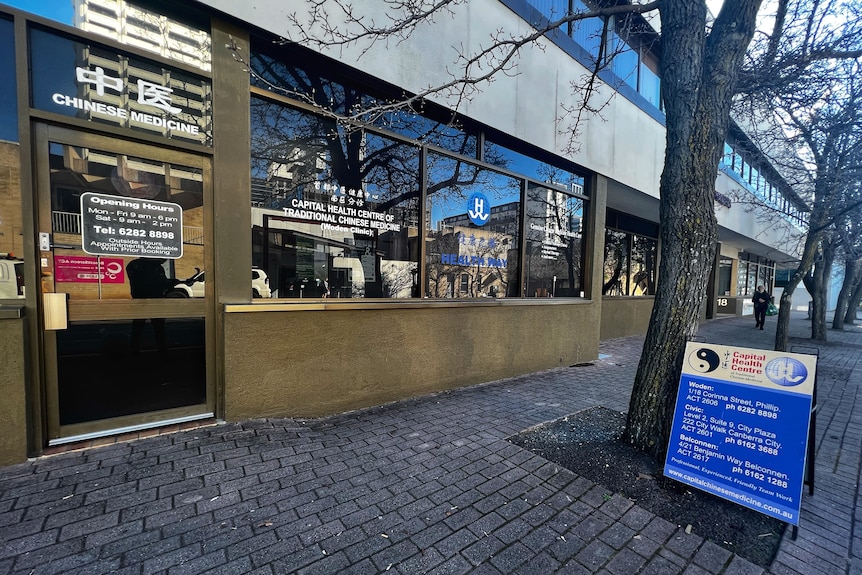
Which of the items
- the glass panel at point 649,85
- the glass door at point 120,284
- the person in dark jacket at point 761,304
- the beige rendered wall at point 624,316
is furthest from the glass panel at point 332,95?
the person in dark jacket at point 761,304

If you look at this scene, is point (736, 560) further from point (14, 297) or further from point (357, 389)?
point (14, 297)

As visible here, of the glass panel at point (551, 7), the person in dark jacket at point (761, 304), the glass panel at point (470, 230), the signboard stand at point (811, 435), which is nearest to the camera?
the signboard stand at point (811, 435)

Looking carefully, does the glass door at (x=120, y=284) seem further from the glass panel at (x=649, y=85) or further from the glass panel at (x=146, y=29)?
the glass panel at (x=649, y=85)

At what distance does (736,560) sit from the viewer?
221cm

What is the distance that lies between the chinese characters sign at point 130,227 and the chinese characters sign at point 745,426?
4.71 m

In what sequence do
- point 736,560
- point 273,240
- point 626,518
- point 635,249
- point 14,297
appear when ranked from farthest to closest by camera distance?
point 635,249
point 273,240
point 14,297
point 626,518
point 736,560

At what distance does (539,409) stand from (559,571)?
105 inches

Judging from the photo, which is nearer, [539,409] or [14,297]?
[14,297]

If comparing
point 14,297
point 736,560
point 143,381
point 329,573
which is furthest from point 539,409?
point 14,297

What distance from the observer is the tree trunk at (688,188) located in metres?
3.33

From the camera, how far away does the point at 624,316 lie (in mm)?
11359

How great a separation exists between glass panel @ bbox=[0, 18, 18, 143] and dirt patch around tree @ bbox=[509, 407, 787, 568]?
16.4ft

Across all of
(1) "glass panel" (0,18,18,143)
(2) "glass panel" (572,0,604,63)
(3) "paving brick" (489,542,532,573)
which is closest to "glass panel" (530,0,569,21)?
(2) "glass panel" (572,0,604,63)

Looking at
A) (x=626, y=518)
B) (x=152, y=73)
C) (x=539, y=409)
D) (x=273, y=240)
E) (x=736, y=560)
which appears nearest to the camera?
(x=736, y=560)
